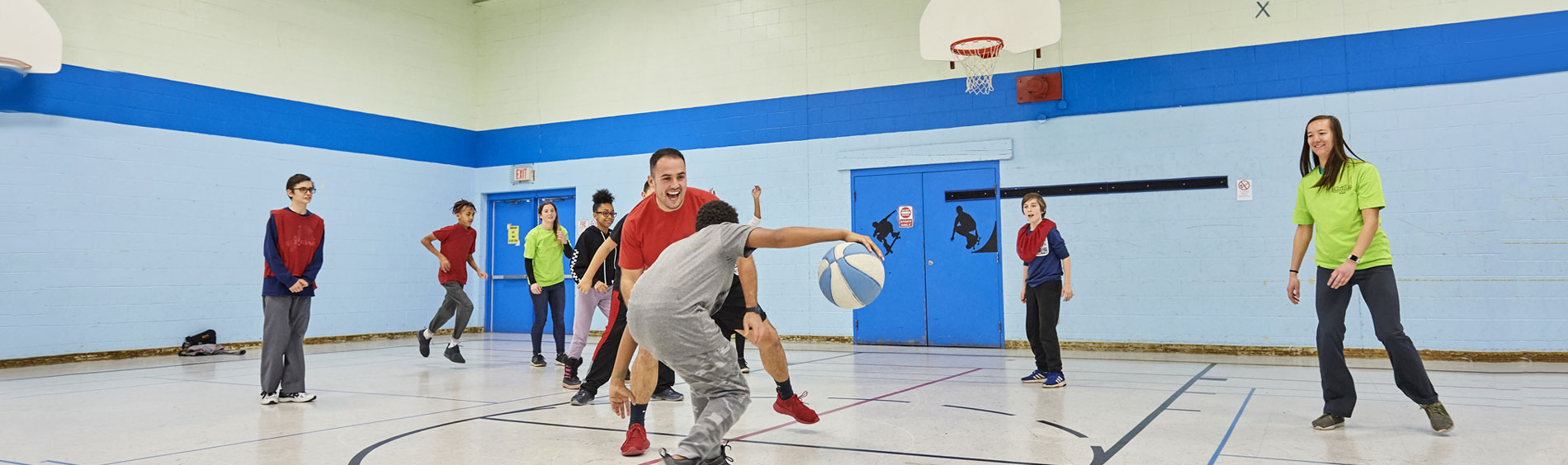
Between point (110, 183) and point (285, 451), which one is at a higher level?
point (110, 183)

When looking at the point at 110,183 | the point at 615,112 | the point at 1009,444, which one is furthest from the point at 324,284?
the point at 1009,444

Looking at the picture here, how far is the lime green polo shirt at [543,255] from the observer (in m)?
8.19

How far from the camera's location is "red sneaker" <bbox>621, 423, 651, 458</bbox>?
3828mm

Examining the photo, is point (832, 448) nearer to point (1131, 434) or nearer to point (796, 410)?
point (796, 410)

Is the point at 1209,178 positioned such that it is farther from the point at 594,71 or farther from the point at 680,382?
the point at 594,71

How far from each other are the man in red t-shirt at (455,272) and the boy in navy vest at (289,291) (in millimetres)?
2640

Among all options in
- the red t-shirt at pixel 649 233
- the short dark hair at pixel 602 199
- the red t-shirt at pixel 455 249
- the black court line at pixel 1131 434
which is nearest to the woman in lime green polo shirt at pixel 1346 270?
the black court line at pixel 1131 434

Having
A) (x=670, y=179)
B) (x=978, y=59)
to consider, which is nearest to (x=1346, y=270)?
(x=670, y=179)

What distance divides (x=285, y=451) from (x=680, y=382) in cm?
362

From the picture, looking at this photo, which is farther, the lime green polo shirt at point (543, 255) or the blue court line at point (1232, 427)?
the lime green polo shirt at point (543, 255)

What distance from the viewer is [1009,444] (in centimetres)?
399

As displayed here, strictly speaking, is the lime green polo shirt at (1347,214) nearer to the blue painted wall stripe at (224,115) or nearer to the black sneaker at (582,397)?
the black sneaker at (582,397)

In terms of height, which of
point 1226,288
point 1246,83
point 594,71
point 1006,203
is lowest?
point 1226,288

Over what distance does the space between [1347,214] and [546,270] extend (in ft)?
20.9
